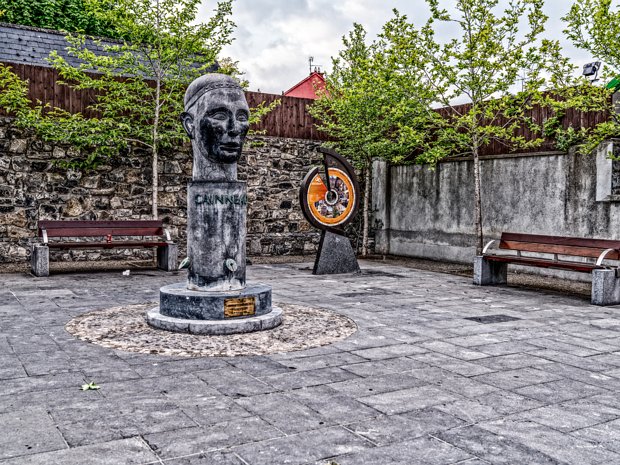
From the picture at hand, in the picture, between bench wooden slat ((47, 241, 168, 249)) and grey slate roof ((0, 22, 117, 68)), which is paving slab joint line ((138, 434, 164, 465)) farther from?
grey slate roof ((0, 22, 117, 68))

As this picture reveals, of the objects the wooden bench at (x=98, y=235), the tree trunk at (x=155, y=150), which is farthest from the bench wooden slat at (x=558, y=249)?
the tree trunk at (x=155, y=150)

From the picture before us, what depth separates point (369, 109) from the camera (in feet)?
44.6

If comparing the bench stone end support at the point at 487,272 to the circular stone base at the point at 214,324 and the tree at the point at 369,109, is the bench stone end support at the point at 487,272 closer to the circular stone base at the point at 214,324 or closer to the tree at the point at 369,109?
the tree at the point at 369,109

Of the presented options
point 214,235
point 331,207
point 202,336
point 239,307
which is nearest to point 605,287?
point 331,207

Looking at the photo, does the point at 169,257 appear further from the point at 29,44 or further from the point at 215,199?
the point at 29,44

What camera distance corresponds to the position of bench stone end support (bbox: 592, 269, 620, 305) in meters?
8.43

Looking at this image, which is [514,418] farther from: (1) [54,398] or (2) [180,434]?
(1) [54,398]

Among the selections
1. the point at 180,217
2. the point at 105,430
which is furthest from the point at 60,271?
the point at 105,430

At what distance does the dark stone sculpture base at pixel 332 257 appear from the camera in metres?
11.5

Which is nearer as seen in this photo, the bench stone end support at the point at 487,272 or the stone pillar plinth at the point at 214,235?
the stone pillar plinth at the point at 214,235

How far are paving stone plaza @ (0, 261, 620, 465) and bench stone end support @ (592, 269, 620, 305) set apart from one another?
3.81 ft

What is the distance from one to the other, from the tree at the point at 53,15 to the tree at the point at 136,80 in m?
8.48

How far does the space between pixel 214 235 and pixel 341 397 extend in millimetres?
A: 3043

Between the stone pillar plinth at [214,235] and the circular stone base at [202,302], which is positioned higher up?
the stone pillar plinth at [214,235]
